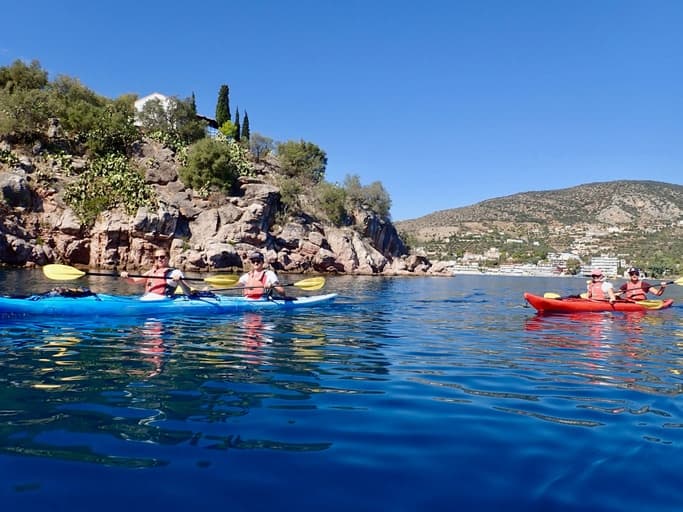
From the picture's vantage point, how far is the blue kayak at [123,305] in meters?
10.8

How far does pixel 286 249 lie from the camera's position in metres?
51.5

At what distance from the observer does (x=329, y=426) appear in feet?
14.9

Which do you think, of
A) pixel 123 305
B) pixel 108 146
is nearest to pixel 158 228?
pixel 108 146

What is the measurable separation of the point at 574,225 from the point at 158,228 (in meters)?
139

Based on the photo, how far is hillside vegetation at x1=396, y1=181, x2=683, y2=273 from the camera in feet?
433

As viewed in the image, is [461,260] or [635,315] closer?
[635,315]

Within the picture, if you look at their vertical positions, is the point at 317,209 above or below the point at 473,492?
above

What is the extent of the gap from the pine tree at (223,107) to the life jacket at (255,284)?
2496 inches

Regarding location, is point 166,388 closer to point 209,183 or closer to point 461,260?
point 209,183

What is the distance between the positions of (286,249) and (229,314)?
38177mm

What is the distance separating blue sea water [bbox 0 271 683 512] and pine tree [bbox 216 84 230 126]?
68593 millimetres

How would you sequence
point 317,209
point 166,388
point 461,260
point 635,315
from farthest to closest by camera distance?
point 461,260 → point 317,209 → point 635,315 → point 166,388

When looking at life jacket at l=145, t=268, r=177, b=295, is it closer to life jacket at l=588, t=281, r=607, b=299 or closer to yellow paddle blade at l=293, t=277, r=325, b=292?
yellow paddle blade at l=293, t=277, r=325, b=292

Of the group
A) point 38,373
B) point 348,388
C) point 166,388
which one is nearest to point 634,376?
point 348,388
